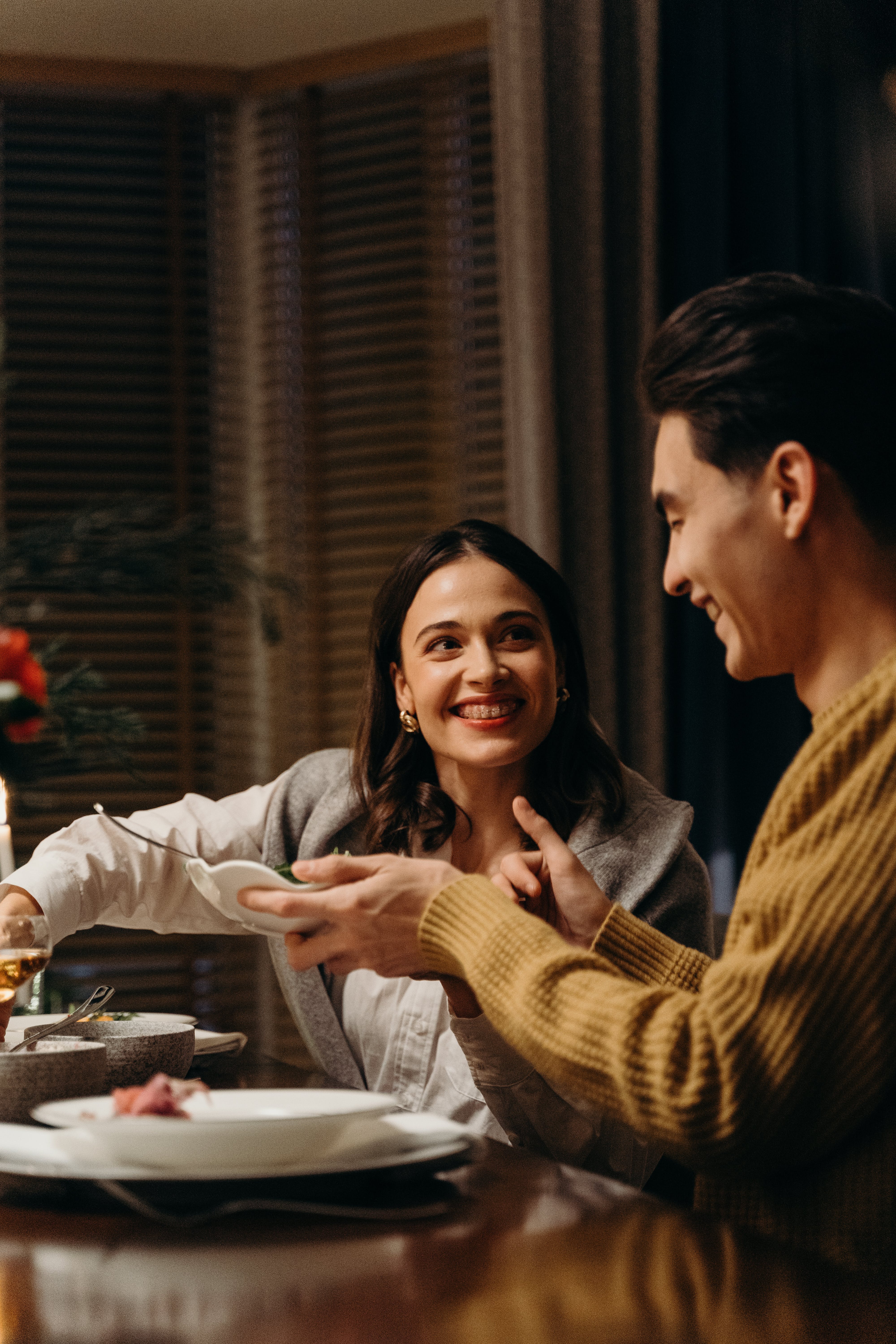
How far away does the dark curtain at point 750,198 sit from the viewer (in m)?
2.79

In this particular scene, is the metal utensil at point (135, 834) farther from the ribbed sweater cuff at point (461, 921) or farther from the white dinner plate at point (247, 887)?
the ribbed sweater cuff at point (461, 921)

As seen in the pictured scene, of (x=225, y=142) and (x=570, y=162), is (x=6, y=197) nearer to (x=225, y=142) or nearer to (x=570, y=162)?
(x=225, y=142)

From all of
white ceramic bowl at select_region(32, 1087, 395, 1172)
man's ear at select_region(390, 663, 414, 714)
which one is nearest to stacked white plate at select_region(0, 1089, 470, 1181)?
white ceramic bowl at select_region(32, 1087, 395, 1172)

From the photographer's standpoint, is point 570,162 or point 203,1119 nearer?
point 203,1119

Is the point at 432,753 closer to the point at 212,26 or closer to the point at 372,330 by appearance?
the point at 372,330

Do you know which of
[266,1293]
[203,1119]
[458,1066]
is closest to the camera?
[266,1293]

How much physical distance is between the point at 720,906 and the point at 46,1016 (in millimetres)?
1823

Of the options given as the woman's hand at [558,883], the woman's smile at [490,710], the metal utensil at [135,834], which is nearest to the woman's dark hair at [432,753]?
the woman's smile at [490,710]

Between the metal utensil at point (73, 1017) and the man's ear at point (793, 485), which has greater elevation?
the man's ear at point (793, 485)

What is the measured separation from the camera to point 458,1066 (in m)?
1.75

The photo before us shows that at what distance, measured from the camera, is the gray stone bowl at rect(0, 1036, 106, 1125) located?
42.6 inches

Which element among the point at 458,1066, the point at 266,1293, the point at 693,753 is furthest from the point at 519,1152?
the point at 693,753

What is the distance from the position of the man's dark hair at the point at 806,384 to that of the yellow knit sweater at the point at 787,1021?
0.18 m

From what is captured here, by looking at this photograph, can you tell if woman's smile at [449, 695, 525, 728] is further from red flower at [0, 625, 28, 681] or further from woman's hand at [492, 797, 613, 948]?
red flower at [0, 625, 28, 681]
